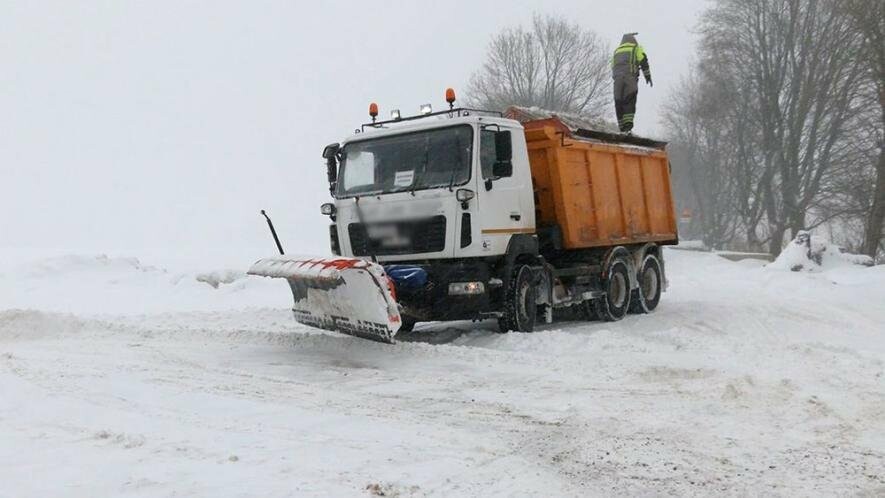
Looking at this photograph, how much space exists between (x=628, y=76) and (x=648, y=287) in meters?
3.67

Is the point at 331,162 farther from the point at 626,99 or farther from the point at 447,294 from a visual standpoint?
the point at 626,99

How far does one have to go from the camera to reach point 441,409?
6.31m

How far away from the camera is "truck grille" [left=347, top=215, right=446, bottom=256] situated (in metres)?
9.38

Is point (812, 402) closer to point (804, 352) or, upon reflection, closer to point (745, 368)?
point (745, 368)

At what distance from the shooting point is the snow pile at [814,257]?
2025cm

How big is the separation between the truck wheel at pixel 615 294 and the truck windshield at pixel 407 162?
12.5 feet

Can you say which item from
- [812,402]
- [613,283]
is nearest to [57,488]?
[812,402]

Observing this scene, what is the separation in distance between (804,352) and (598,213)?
3.91 meters

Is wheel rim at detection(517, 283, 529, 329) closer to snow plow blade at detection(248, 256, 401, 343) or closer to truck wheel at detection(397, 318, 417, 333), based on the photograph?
truck wheel at detection(397, 318, 417, 333)

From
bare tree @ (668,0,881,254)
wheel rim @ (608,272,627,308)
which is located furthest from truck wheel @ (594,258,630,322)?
bare tree @ (668,0,881,254)

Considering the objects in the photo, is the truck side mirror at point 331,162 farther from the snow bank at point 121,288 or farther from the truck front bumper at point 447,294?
the snow bank at point 121,288

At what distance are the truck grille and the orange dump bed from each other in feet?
7.22

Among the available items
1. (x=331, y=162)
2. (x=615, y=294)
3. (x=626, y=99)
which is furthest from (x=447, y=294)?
(x=626, y=99)

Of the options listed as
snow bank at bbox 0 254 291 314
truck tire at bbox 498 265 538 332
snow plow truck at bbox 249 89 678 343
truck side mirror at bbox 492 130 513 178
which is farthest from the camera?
snow bank at bbox 0 254 291 314
